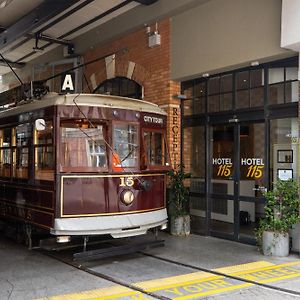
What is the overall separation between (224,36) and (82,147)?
12.4ft

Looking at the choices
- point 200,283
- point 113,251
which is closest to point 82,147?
point 113,251

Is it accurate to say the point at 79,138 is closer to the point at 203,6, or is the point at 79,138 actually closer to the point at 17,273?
the point at 17,273

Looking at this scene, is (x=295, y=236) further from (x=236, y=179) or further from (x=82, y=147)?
(x=82, y=147)

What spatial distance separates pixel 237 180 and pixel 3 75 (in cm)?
1286

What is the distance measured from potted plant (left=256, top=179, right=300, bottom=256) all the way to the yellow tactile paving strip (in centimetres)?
53

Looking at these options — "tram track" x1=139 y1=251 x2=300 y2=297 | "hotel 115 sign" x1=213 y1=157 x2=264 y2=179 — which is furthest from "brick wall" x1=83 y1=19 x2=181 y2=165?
"tram track" x1=139 y1=251 x2=300 y2=297

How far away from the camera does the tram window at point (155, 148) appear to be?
7836 millimetres

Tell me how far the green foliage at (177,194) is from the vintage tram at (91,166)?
4.79 feet

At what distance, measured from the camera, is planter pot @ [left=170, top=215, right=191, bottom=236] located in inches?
381

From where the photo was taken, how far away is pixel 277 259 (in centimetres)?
752

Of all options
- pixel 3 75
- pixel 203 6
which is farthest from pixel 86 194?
pixel 3 75

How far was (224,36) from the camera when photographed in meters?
8.90

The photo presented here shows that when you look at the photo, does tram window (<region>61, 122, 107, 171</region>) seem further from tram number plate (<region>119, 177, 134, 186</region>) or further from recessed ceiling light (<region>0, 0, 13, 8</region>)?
recessed ceiling light (<region>0, 0, 13, 8</region>)

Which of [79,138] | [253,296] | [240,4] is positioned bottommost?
[253,296]
